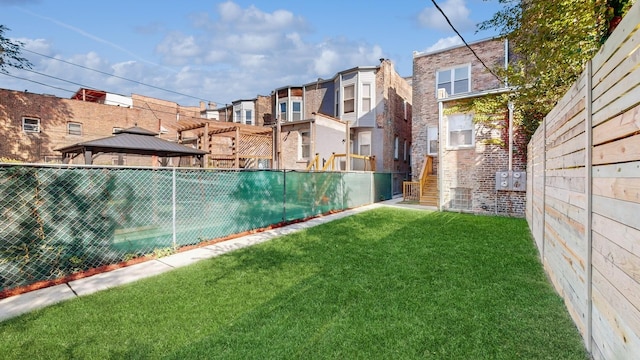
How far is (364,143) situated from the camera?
18.5 metres

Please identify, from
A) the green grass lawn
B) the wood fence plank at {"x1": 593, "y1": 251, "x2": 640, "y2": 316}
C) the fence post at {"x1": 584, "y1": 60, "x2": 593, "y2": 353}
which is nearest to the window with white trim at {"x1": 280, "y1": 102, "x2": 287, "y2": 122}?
the green grass lawn

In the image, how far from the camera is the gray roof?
323 inches

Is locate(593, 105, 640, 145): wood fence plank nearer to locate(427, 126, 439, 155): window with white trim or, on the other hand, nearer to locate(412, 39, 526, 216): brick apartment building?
locate(412, 39, 526, 216): brick apartment building

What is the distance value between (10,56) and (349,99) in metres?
17.3

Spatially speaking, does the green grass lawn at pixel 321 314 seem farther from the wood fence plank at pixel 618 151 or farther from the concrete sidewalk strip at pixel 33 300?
the wood fence plank at pixel 618 151

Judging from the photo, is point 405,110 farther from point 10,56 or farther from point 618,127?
point 10,56

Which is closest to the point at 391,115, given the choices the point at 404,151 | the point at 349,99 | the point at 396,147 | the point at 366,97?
the point at 366,97

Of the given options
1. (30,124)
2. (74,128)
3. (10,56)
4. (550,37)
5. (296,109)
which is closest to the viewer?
(550,37)

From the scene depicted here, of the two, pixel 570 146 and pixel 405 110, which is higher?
pixel 405 110

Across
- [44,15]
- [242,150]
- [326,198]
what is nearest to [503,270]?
[326,198]

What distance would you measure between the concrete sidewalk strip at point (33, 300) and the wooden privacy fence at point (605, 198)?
559 cm

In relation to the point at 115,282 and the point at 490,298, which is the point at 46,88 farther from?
the point at 490,298

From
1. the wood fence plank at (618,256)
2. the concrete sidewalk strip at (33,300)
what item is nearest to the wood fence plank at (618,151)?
the wood fence plank at (618,256)

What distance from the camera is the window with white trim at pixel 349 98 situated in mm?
18391
